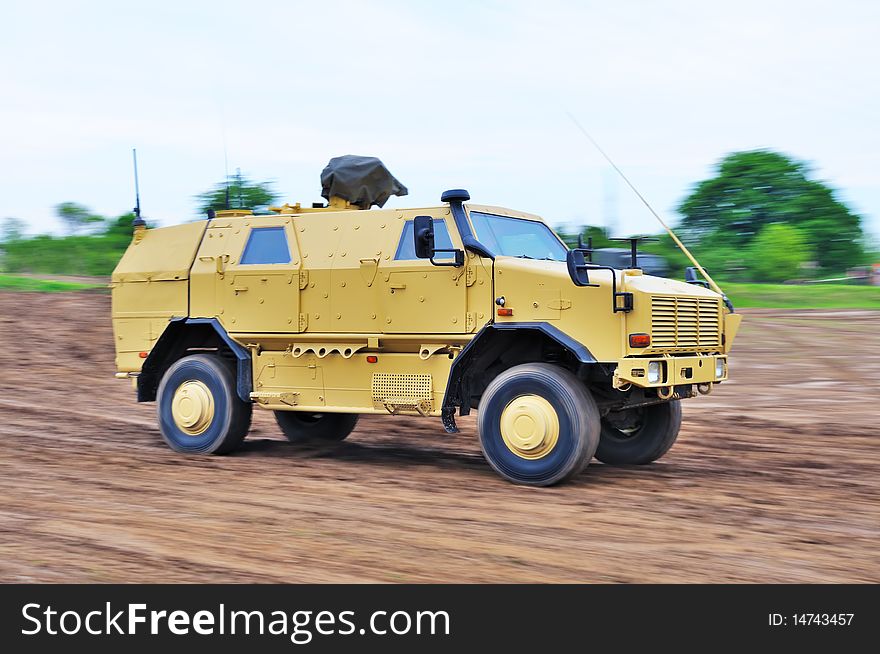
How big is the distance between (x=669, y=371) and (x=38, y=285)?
20.7 m

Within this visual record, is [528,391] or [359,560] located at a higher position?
[528,391]

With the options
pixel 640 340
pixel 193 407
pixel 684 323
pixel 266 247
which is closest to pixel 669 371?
pixel 640 340

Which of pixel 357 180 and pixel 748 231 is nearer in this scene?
pixel 357 180

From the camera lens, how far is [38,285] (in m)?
25.5

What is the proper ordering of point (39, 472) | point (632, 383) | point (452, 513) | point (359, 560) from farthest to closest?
1. point (39, 472)
2. point (632, 383)
3. point (452, 513)
4. point (359, 560)

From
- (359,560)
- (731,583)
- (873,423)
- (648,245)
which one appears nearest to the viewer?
(731,583)

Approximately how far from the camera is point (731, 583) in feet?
18.5

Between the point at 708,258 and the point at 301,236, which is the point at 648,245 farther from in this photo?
the point at 301,236

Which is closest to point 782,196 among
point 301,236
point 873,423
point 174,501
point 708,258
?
point 708,258

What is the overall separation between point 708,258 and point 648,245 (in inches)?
251

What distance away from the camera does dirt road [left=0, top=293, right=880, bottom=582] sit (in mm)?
6008

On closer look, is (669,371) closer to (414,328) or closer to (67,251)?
(414,328)

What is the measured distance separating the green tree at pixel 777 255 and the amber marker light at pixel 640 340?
2455cm

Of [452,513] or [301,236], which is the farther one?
[301,236]
